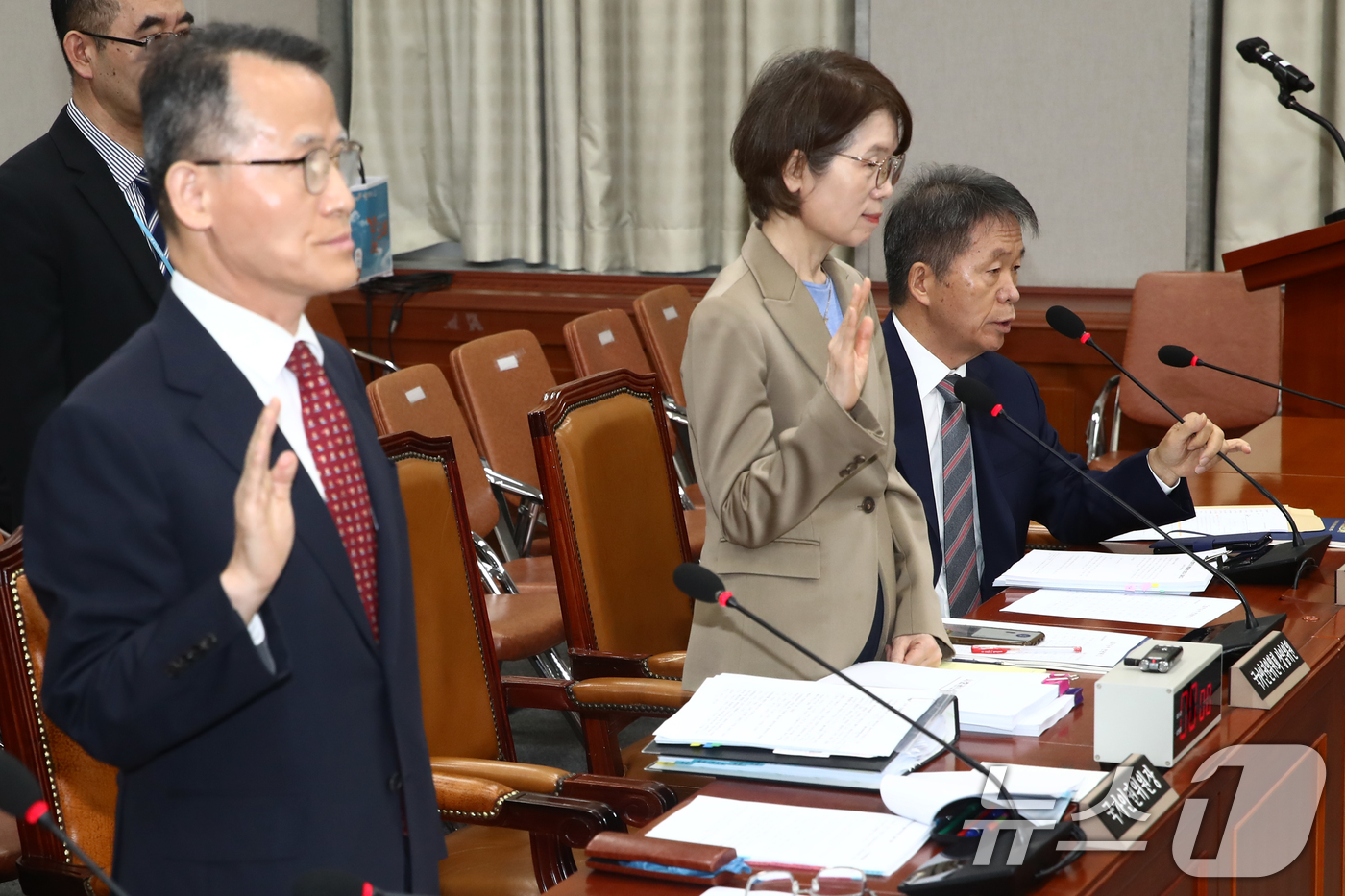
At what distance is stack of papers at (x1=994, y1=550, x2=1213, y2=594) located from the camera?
94.7 inches

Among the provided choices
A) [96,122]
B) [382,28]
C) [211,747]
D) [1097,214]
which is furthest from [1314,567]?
[382,28]

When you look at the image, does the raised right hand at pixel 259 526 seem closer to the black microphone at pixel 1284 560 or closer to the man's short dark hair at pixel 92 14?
the man's short dark hair at pixel 92 14

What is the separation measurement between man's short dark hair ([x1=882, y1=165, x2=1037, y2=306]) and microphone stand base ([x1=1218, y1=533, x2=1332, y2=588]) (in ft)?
2.26

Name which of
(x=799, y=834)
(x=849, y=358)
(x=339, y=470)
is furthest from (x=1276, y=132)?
(x=339, y=470)

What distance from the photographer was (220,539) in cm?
119

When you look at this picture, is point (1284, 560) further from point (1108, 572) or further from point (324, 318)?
point (324, 318)

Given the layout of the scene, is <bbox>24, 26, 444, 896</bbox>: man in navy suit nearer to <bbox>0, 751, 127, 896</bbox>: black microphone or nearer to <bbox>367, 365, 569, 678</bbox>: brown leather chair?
<bbox>0, 751, 127, 896</bbox>: black microphone

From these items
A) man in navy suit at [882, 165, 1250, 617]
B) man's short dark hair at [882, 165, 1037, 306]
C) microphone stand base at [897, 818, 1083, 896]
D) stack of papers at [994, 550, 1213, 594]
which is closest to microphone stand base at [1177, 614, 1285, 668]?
stack of papers at [994, 550, 1213, 594]

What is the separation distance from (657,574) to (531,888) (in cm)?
83

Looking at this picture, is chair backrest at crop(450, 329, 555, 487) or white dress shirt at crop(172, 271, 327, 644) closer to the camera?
white dress shirt at crop(172, 271, 327, 644)

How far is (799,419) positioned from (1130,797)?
2.49ft

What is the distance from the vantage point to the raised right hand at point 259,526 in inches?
43.7

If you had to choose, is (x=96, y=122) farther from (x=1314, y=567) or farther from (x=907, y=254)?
(x=1314, y=567)

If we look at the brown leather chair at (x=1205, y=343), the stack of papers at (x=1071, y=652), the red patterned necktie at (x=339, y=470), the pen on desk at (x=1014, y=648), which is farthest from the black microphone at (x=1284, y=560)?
the brown leather chair at (x=1205, y=343)
